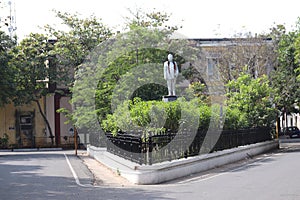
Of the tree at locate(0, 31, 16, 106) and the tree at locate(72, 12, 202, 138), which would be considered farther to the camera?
the tree at locate(0, 31, 16, 106)

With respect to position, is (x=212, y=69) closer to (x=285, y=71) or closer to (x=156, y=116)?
(x=285, y=71)

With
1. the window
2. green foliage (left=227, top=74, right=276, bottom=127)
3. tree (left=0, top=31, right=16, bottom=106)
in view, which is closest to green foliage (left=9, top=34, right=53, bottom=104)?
tree (left=0, top=31, right=16, bottom=106)

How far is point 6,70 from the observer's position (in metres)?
37.5

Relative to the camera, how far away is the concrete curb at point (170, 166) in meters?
16.3

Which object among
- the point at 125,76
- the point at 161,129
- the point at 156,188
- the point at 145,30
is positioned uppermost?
the point at 145,30

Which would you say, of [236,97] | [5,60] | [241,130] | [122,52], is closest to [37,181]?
[241,130]

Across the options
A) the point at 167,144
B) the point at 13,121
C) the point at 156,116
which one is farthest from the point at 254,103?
the point at 13,121

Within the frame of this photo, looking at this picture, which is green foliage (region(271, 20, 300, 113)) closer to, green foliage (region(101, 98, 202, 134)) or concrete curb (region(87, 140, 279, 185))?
concrete curb (region(87, 140, 279, 185))

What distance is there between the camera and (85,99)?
106ft

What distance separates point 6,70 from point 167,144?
22.3m

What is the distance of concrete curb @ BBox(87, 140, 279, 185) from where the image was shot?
16.3 metres

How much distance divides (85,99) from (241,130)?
10.3m

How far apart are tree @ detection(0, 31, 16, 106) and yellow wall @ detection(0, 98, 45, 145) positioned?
6.76 m

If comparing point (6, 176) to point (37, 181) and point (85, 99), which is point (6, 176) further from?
point (85, 99)
